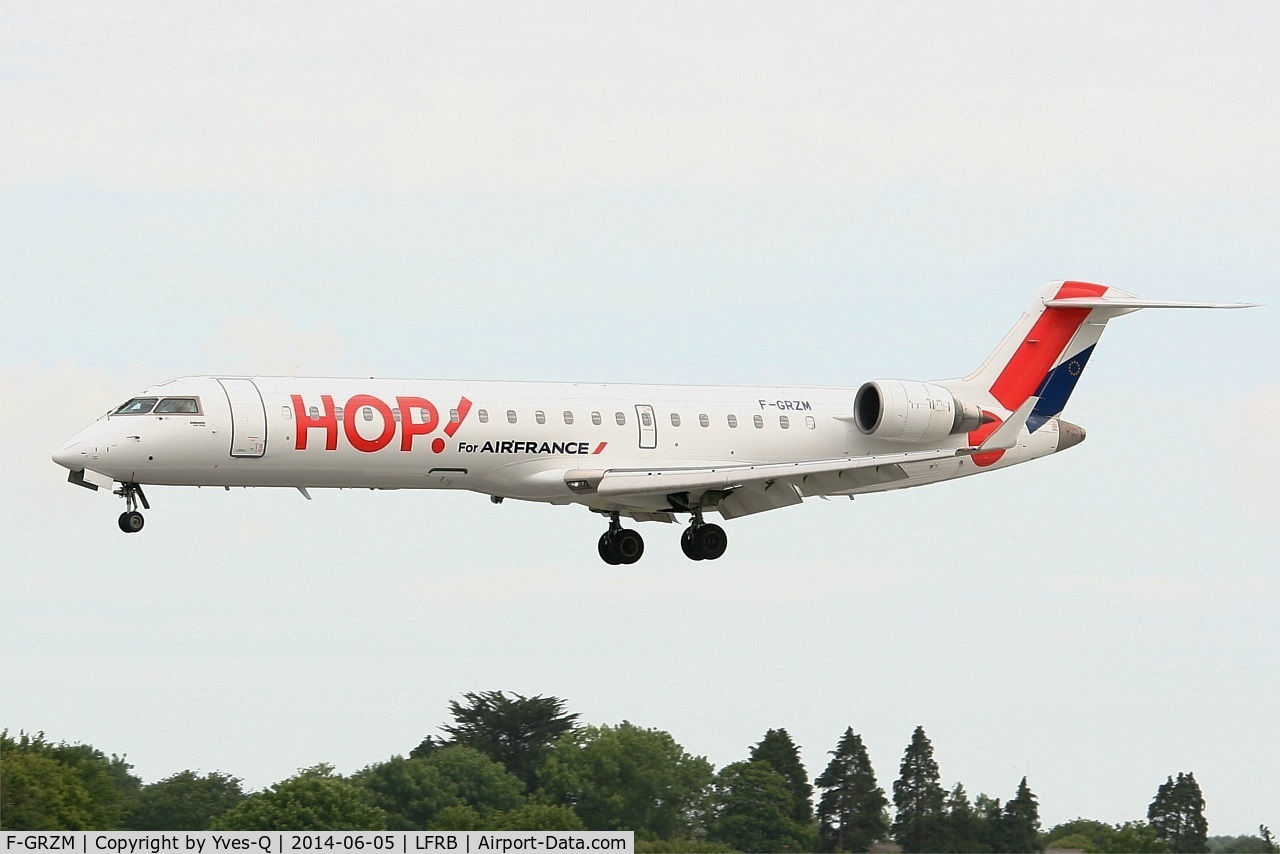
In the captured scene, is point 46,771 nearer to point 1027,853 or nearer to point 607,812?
point 607,812

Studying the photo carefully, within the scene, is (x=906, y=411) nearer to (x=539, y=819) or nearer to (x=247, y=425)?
(x=247, y=425)

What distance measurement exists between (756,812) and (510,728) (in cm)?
758

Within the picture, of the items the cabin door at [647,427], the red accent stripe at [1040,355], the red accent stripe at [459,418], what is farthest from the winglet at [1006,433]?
the red accent stripe at [459,418]

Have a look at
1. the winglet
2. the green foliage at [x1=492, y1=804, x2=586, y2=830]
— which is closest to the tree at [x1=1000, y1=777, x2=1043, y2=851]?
the green foliage at [x1=492, y1=804, x2=586, y2=830]

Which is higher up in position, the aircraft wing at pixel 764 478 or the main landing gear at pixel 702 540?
the aircraft wing at pixel 764 478

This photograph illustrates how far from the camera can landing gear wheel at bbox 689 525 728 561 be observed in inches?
1644

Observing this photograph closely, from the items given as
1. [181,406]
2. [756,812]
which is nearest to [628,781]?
[756,812]

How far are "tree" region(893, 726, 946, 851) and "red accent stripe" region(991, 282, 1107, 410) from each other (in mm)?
17881

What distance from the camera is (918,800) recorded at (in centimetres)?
6150

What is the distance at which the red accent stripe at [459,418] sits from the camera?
38812 millimetres

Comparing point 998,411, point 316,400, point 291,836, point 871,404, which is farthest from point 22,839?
point 998,411

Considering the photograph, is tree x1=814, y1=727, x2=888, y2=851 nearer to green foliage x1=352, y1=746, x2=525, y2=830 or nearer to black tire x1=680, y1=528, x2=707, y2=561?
green foliage x1=352, y1=746, x2=525, y2=830

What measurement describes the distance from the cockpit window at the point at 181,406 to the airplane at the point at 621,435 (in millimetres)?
34
